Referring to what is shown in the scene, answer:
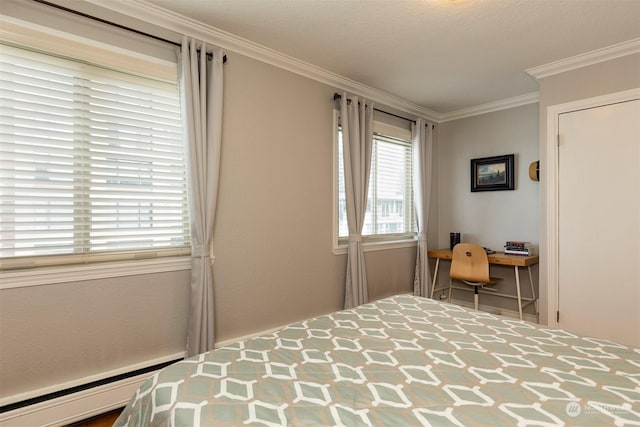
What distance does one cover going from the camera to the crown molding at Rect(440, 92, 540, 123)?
3.75 metres

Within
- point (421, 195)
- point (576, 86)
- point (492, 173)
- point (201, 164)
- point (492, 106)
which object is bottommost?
point (421, 195)

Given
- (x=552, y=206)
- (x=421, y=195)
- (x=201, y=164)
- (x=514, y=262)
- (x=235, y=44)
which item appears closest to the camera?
(x=201, y=164)

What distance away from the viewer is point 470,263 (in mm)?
3613

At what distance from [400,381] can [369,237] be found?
2597 millimetres

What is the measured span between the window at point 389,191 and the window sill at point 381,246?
0.06 meters

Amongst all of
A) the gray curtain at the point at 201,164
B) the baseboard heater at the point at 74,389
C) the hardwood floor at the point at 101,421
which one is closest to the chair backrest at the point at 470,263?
the gray curtain at the point at 201,164

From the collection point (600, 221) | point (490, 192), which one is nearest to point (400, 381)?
point (600, 221)

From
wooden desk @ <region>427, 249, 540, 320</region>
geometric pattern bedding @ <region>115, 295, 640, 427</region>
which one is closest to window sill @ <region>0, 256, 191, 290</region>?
geometric pattern bedding @ <region>115, 295, 640, 427</region>

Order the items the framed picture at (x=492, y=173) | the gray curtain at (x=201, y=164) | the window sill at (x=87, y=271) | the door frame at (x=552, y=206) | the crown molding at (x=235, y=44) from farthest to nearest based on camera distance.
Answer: the framed picture at (x=492, y=173) → the door frame at (x=552, y=206) → the gray curtain at (x=201, y=164) → the crown molding at (x=235, y=44) → the window sill at (x=87, y=271)

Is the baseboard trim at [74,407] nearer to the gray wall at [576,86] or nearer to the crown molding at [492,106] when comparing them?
the gray wall at [576,86]

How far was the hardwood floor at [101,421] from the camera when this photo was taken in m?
1.99

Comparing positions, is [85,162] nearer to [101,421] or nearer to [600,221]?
[101,421]

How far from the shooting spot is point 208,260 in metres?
2.41

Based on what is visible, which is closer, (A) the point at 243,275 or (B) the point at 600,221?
(A) the point at 243,275
